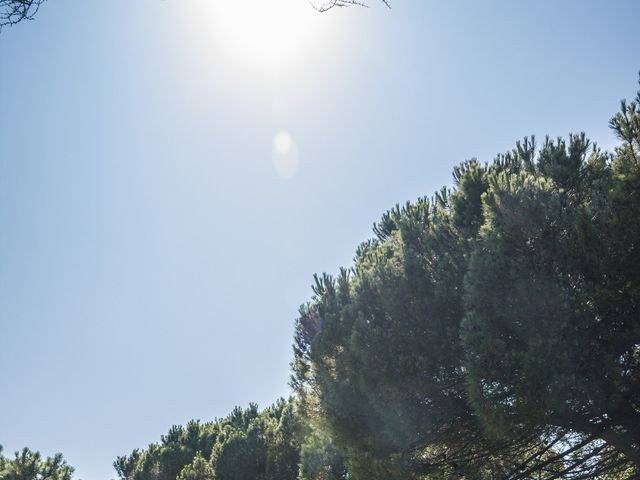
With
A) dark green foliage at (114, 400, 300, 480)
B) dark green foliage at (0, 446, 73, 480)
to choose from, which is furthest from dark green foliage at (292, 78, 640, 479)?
dark green foliage at (0, 446, 73, 480)

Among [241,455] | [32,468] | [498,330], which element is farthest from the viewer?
[32,468]

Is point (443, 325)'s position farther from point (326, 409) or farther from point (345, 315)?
point (326, 409)

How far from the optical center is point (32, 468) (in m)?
22.2

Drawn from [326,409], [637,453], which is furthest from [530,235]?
[326,409]

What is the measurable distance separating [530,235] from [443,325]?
84.2 inches

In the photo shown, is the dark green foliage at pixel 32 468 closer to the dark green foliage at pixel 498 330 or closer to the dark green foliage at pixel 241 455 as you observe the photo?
the dark green foliage at pixel 241 455

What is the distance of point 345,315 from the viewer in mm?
8898

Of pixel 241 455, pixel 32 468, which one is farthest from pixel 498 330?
pixel 32 468

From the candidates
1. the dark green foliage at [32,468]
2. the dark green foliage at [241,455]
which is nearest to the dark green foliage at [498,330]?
the dark green foliage at [241,455]

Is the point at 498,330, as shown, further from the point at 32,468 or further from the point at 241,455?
the point at 32,468

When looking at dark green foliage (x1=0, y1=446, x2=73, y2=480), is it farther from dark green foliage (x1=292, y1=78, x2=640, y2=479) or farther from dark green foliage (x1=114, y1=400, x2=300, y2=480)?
dark green foliage (x1=292, y1=78, x2=640, y2=479)

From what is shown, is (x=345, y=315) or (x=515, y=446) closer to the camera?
(x=515, y=446)

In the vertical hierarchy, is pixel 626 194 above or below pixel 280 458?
above

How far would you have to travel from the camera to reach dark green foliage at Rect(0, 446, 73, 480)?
71.3ft
